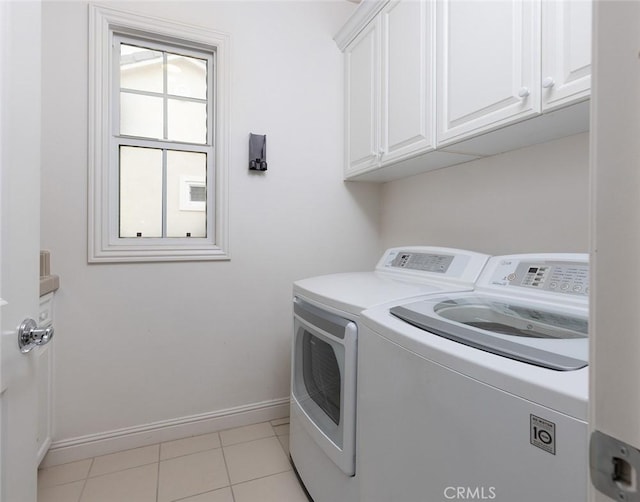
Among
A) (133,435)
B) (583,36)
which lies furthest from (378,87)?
(133,435)

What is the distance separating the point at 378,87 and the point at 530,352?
5.44 ft

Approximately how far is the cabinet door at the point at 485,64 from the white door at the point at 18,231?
1358 millimetres

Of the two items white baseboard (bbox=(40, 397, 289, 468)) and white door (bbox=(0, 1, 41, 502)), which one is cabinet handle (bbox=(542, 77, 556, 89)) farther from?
white baseboard (bbox=(40, 397, 289, 468))

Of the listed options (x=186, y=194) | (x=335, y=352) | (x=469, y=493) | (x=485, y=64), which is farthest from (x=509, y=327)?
(x=186, y=194)

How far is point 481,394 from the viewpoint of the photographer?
0.62m

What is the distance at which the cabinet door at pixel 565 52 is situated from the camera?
37.6 inches

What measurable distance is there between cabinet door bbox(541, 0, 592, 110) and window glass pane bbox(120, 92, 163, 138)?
189 cm

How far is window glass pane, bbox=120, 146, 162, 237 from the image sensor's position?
188 cm

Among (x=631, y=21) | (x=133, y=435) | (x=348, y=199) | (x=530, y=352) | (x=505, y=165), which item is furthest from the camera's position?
(x=348, y=199)

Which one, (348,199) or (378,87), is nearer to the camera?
(378,87)

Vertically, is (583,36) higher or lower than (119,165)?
higher

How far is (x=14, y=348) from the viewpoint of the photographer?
0.65m

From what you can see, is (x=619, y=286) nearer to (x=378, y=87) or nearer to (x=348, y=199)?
(x=378, y=87)

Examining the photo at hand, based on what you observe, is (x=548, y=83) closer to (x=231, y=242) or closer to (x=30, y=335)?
(x=30, y=335)
